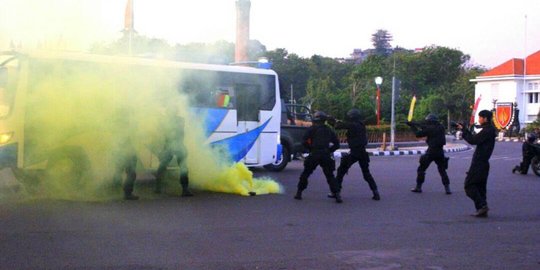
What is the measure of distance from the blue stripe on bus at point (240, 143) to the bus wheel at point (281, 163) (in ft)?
6.72

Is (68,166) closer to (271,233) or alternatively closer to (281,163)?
(271,233)

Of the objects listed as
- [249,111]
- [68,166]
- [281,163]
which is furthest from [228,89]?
[68,166]

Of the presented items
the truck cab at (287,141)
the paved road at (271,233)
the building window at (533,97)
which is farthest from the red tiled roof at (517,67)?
the paved road at (271,233)

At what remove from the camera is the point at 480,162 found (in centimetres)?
995

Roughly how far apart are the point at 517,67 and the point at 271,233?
62.4 meters

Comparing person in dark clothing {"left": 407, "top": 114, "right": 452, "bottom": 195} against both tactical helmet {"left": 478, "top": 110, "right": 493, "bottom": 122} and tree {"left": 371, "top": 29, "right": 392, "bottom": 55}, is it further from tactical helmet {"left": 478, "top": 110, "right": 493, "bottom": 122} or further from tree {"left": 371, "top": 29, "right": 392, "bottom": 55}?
tree {"left": 371, "top": 29, "right": 392, "bottom": 55}

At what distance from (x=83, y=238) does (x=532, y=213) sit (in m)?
7.42

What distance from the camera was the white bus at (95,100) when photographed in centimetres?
1102

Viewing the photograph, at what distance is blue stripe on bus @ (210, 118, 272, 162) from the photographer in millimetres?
14685

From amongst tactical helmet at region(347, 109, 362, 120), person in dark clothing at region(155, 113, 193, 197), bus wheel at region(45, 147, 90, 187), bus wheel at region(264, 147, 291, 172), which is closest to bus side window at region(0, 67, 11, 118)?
bus wheel at region(45, 147, 90, 187)

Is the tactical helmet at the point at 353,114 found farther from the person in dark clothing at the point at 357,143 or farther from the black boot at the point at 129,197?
the black boot at the point at 129,197

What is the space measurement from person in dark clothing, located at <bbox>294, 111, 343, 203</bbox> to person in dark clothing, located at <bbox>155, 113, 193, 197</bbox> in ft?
7.48

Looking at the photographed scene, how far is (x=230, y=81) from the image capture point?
15.9 meters

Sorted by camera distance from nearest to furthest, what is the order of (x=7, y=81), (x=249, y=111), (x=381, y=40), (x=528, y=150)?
(x=7, y=81), (x=249, y=111), (x=528, y=150), (x=381, y=40)
